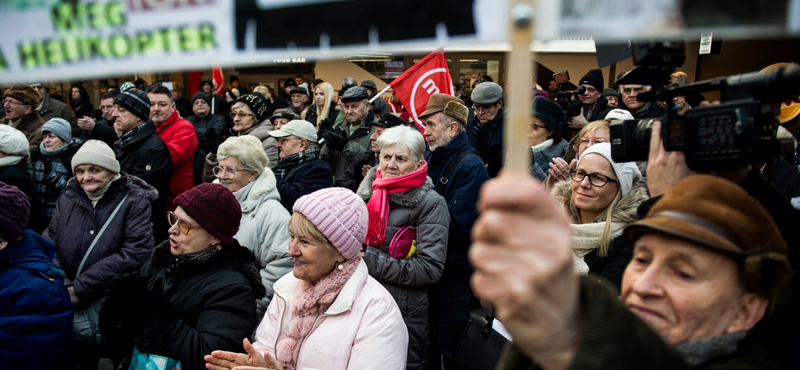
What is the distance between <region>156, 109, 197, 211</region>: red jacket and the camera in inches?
208

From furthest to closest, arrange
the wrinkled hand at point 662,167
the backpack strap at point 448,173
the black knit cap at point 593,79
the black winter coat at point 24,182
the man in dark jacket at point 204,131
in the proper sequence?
1. the black knit cap at point 593,79
2. the man in dark jacket at point 204,131
3. the black winter coat at point 24,182
4. the backpack strap at point 448,173
5. the wrinkled hand at point 662,167

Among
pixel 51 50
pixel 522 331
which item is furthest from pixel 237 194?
pixel 522 331

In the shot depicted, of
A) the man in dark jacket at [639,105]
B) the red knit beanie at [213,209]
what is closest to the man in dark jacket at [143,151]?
the red knit beanie at [213,209]

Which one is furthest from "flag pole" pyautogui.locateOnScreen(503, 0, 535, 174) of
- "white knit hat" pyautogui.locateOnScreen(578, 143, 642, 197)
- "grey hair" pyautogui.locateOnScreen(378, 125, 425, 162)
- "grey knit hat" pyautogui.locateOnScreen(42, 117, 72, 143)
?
"grey knit hat" pyautogui.locateOnScreen(42, 117, 72, 143)

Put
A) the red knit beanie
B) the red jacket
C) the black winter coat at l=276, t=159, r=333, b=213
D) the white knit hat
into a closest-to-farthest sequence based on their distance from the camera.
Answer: the white knit hat
the red knit beanie
the black winter coat at l=276, t=159, r=333, b=213
the red jacket

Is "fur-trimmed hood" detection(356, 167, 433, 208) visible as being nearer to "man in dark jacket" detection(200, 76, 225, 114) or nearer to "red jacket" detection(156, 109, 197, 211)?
"red jacket" detection(156, 109, 197, 211)

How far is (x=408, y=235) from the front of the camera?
3.46 meters

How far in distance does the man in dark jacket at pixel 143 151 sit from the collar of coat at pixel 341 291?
2486 mm

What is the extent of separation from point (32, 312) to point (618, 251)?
2.67 meters

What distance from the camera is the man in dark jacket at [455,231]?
3.85 metres

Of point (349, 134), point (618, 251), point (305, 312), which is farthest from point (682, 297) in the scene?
point (349, 134)

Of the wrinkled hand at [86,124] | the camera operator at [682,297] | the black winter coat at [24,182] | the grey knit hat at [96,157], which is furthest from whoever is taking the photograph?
the wrinkled hand at [86,124]

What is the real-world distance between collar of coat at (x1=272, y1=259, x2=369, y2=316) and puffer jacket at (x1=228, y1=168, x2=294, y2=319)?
29.7 inches

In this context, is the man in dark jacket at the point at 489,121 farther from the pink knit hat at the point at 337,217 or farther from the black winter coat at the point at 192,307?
the black winter coat at the point at 192,307
